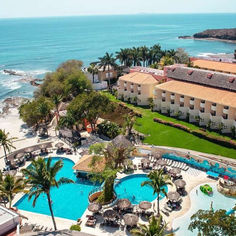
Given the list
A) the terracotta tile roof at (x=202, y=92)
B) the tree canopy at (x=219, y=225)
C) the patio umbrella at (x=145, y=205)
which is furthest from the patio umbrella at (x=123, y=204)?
the terracotta tile roof at (x=202, y=92)

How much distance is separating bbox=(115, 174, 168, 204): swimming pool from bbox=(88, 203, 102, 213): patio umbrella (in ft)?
13.9

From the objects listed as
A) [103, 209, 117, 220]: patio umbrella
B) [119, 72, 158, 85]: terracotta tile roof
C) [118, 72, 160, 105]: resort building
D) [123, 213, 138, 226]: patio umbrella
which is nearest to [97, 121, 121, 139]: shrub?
[118, 72, 160, 105]: resort building

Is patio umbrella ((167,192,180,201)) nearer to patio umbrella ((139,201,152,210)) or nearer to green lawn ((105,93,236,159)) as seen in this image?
patio umbrella ((139,201,152,210))

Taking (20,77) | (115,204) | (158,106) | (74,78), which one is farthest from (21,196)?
(20,77)

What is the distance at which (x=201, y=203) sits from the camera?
32.2 m

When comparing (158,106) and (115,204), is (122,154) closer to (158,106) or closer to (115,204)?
(115,204)

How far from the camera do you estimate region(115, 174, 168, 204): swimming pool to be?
34.2 m

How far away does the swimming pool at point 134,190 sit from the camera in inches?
1346

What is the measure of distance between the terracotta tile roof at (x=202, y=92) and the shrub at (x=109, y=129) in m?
14.3

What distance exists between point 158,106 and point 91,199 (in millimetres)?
30748

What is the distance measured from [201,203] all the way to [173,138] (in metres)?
17.2

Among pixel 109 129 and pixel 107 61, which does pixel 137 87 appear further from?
pixel 109 129

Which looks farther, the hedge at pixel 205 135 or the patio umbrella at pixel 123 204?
the hedge at pixel 205 135

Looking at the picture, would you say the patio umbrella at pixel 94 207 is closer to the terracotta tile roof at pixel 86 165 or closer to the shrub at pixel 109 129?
the terracotta tile roof at pixel 86 165
